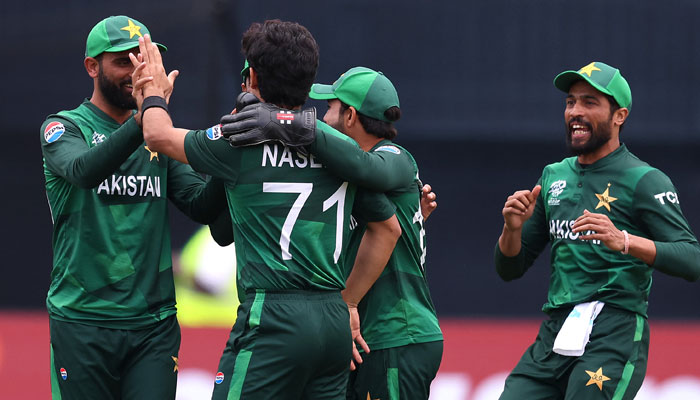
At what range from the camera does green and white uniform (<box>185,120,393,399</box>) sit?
349 cm

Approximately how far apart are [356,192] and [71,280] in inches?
51.7

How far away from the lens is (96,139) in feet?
14.1

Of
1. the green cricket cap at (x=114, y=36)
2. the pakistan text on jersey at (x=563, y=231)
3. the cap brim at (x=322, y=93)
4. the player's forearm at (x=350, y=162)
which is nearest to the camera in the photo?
the player's forearm at (x=350, y=162)

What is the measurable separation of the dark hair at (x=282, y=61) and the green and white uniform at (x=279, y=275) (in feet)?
0.69

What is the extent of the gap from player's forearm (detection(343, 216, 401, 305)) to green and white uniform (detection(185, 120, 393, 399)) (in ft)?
1.72

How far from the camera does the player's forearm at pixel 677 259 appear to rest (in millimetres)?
4359

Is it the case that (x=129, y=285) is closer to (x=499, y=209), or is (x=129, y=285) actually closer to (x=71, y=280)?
(x=71, y=280)

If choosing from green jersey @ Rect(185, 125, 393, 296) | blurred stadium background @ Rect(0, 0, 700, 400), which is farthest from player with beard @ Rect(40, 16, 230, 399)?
blurred stadium background @ Rect(0, 0, 700, 400)

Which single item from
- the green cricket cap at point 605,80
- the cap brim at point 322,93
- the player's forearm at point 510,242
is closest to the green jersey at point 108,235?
the cap brim at point 322,93

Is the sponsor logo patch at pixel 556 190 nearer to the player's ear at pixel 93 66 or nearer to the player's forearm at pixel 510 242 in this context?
the player's forearm at pixel 510 242

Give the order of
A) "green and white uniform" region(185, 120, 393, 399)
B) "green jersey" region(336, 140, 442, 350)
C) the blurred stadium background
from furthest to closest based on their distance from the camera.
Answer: the blurred stadium background → "green jersey" region(336, 140, 442, 350) → "green and white uniform" region(185, 120, 393, 399)

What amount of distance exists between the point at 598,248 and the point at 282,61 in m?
1.90

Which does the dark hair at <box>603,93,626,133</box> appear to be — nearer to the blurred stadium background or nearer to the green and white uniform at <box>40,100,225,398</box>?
the green and white uniform at <box>40,100,225,398</box>

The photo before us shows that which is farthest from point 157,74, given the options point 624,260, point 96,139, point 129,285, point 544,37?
point 544,37
